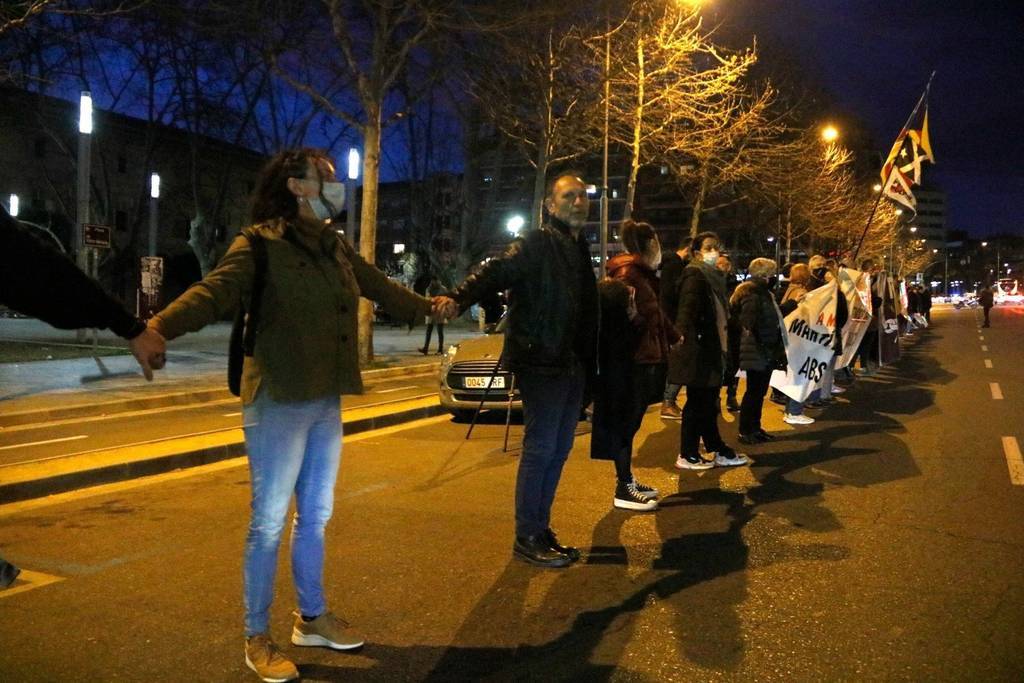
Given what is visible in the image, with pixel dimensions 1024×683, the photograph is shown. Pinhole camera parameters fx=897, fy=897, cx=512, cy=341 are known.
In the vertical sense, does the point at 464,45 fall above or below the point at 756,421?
above

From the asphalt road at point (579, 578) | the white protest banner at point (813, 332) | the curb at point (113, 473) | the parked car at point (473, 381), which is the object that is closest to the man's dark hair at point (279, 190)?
the asphalt road at point (579, 578)

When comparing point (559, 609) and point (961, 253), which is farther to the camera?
point (961, 253)

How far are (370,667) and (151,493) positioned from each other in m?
3.88

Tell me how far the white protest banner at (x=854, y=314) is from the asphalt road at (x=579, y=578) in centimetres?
555

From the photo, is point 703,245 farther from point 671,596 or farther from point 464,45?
point 464,45

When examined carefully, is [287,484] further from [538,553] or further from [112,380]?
[112,380]

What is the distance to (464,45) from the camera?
64.2 feet

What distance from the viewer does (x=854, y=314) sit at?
44.5 feet

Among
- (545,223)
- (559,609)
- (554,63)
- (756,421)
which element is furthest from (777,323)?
(554,63)

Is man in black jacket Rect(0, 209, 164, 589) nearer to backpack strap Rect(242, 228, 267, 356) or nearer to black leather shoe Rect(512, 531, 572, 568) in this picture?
backpack strap Rect(242, 228, 267, 356)

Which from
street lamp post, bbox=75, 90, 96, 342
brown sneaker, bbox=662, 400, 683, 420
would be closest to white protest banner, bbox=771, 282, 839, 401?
brown sneaker, bbox=662, 400, 683, 420

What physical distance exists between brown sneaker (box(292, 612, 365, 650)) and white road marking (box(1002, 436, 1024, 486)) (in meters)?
5.61

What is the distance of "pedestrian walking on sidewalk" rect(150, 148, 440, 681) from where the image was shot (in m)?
3.25

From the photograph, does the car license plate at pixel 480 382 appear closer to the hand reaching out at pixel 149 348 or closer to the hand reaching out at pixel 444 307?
the hand reaching out at pixel 444 307
